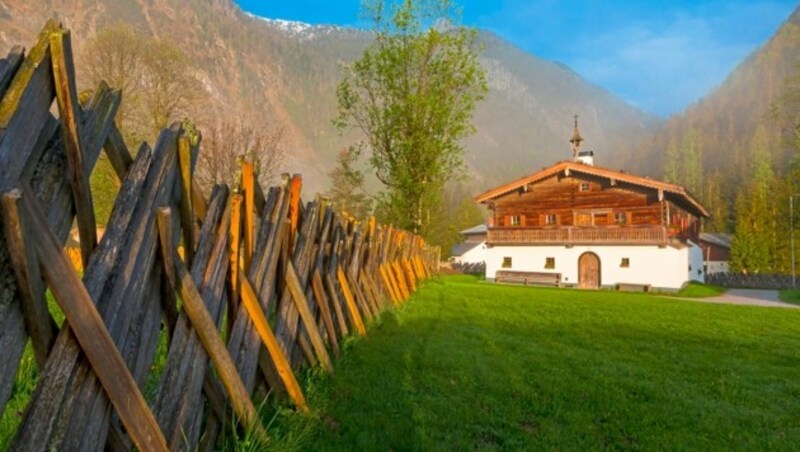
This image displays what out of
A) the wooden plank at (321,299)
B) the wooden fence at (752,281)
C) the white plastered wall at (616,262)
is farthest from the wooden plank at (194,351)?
the wooden fence at (752,281)

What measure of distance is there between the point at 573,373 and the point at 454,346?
189cm

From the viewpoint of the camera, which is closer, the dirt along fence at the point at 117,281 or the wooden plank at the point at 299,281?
the dirt along fence at the point at 117,281

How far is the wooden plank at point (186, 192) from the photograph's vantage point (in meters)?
2.60

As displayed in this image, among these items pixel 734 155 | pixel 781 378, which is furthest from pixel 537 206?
pixel 734 155

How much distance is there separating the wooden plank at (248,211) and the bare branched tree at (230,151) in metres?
28.6

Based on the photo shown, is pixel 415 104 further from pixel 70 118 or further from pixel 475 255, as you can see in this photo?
pixel 475 255

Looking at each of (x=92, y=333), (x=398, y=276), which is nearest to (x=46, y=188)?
(x=92, y=333)

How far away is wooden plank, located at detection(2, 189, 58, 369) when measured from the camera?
A: 152 cm

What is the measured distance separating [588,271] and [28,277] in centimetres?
3794

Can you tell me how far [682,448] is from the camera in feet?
13.3

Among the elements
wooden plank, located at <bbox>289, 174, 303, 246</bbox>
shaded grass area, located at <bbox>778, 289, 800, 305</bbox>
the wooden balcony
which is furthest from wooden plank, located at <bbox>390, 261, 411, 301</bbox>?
the wooden balcony

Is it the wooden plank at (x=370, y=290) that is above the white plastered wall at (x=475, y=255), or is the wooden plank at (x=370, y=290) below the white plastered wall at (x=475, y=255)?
below

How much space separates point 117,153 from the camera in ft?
7.49

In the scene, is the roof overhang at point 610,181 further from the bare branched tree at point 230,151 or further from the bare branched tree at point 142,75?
the bare branched tree at point 142,75
